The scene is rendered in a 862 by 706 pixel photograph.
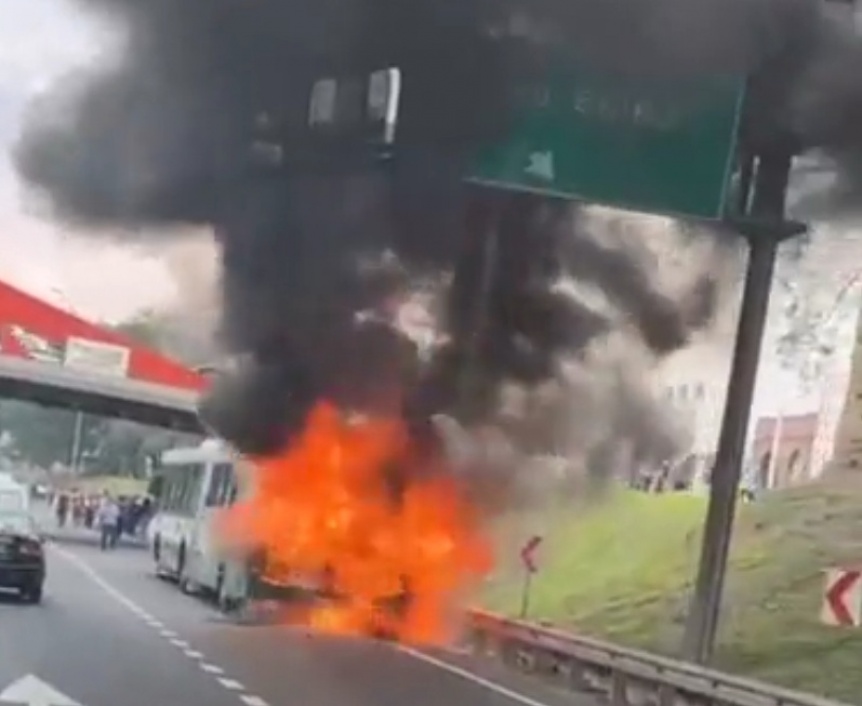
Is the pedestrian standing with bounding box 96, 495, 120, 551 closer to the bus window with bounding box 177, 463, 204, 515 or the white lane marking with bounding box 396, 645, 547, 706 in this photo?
the bus window with bounding box 177, 463, 204, 515

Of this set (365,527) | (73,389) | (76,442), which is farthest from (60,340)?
(365,527)

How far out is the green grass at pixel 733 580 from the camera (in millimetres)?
14641

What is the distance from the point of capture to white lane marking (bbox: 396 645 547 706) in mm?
12847

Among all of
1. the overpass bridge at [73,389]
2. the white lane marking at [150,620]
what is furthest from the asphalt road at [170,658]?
the overpass bridge at [73,389]

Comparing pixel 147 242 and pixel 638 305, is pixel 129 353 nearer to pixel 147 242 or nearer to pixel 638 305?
pixel 147 242

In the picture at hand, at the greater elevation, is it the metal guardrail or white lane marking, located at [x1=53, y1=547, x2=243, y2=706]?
white lane marking, located at [x1=53, y1=547, x2=243, y2=706]

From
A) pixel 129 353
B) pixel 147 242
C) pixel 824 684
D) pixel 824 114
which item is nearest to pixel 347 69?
pixel 147 242

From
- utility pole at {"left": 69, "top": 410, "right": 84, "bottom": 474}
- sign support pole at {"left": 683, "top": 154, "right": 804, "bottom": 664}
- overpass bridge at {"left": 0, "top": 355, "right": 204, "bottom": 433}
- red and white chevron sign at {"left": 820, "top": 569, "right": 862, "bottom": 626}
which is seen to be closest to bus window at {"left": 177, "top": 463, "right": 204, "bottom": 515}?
overpass bridge at {"left": 0, "top": 355, "right": 204, "bottom": 433}

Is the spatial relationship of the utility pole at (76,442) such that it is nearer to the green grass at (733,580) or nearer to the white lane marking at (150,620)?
the white lane marking at (150,620)

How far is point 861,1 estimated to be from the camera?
474 inches

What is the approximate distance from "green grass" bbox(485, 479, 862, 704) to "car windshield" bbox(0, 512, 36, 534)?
3323 millimetres

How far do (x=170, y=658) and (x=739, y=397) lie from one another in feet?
15.3

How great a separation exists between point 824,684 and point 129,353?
7985 millimetres

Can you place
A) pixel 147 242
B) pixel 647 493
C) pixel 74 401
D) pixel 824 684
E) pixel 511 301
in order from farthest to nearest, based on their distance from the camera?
1. pixel 824 684
2. pixel 647 493
3. pixel 511 301
4. pixel 147 242
5. pixel 74 401
